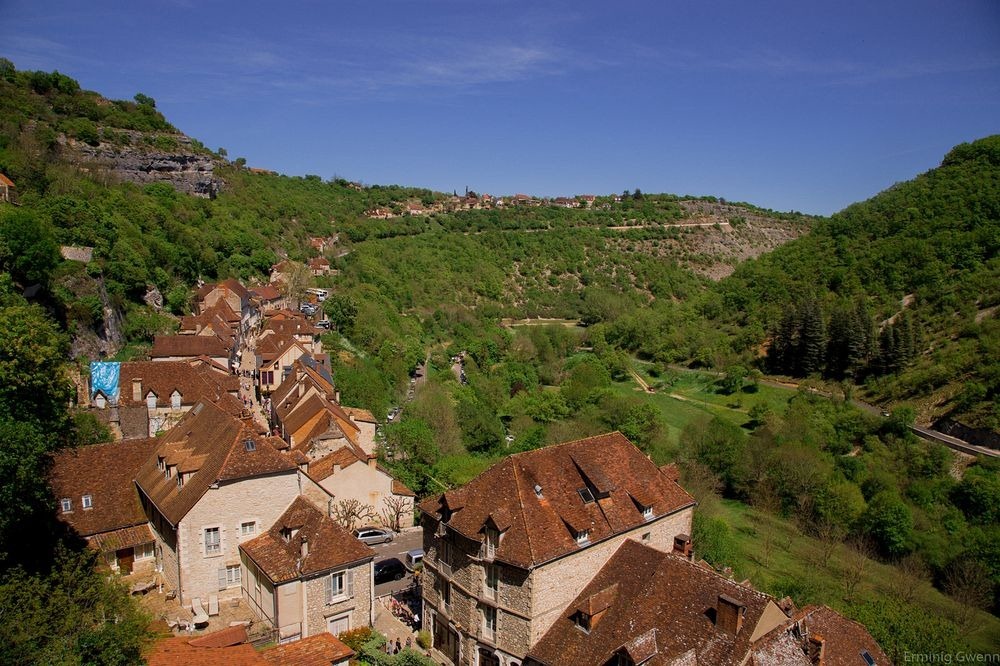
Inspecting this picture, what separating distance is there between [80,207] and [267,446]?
44.5 metres

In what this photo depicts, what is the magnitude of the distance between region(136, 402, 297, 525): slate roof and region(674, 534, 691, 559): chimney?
17.4 meters

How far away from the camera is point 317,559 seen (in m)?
23.2

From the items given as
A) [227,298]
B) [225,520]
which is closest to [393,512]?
[225,520]

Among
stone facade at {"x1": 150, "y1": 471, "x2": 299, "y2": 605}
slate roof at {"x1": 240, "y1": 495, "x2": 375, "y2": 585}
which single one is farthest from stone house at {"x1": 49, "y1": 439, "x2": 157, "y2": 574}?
slate roof at {"x1": 240, "y1": 495, "x2": 375, "y2": 585}

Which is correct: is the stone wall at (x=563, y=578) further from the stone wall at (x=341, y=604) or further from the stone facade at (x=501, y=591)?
the stone wall at (x=341, y=604)

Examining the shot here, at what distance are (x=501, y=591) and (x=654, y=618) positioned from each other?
5698mm

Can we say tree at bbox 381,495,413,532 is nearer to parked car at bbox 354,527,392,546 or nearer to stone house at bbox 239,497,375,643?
parked car at bbox 354,527,392,546

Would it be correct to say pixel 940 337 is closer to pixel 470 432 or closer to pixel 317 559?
pixel 470 432

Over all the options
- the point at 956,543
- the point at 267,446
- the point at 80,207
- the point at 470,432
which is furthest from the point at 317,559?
the point at 80,207

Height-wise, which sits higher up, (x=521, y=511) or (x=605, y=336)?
(x=521, y=511)

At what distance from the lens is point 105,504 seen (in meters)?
26.6

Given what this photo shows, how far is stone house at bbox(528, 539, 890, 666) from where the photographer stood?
19.1m

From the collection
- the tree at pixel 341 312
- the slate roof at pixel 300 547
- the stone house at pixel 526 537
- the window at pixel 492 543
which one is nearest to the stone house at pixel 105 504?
the slate roof at pixel 300 547

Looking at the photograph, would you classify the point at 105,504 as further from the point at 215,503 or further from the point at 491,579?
the point at 491,579
